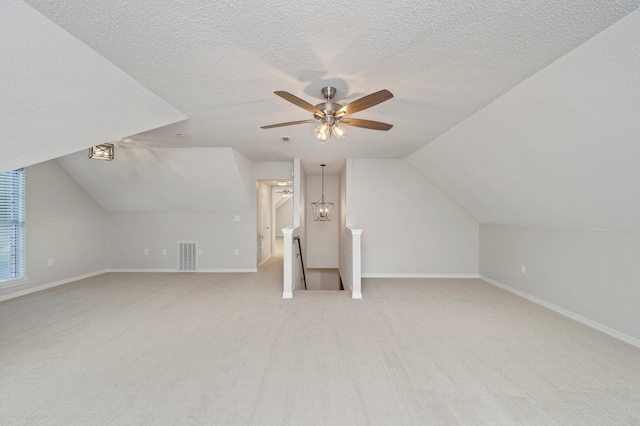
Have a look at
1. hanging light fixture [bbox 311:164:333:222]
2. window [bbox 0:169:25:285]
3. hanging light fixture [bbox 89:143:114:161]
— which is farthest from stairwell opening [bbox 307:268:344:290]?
window [bbox 0:169:25:285]

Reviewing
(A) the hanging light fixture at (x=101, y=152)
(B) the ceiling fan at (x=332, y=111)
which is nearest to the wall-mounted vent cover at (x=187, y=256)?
(A) the hanging light fixture at (x=101, y=152)

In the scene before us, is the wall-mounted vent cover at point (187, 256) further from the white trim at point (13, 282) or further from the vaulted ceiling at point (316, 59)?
the vaulted ceiling at point (316, 59)

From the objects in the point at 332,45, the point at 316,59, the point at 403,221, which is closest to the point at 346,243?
the point at 403,221

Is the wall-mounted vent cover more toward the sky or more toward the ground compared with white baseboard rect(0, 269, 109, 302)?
more toward the sky

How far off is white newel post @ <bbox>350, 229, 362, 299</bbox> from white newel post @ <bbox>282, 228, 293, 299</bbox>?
983 mm

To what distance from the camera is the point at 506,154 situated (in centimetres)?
319

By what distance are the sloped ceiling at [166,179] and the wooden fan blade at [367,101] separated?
9.85 feet

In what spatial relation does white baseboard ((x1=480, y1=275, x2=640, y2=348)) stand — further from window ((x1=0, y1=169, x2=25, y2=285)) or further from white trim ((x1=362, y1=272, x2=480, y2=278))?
window ((x1=0, y1=169, x2=25, y2=285))

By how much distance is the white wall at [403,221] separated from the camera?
5.53 m

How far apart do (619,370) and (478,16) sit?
3.00 meters

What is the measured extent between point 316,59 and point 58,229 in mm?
5678

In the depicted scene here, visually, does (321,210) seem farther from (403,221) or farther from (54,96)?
(54,96)

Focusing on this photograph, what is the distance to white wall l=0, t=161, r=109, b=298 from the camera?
4.48 metres

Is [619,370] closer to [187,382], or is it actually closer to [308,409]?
[308,409]
